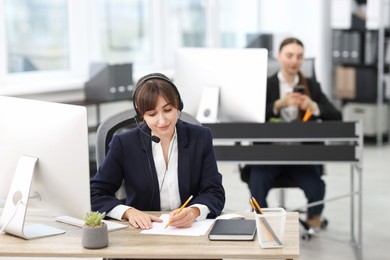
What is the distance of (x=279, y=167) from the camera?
4223mm

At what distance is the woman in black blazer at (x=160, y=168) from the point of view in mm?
2605

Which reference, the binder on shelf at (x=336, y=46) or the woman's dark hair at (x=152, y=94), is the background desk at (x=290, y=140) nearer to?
the woman's dark hair at (x=152, y=94)

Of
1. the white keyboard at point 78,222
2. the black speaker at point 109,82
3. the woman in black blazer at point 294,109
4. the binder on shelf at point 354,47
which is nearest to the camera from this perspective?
the white keyboard at point 78,222

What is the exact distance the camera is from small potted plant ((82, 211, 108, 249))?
2.21m

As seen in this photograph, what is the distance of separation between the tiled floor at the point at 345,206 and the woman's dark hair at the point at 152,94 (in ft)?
6.00

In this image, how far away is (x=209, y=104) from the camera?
3799 millimetres

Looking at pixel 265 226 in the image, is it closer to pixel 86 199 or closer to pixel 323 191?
pixel 86 199

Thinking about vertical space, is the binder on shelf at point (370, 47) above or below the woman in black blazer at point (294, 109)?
above

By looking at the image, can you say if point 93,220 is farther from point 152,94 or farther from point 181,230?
point 152,94

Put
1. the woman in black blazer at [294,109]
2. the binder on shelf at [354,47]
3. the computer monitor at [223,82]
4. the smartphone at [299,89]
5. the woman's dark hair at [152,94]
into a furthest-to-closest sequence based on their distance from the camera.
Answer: the binder on shelf at [354,47], the smartphone at [299,89], the woman in black blazer at [294,109], the computer monitor at [223,82], the woman's dark hair at [152,94]

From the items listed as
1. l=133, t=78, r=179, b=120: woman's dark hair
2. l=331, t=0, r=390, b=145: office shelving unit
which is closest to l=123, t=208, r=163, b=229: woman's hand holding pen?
l=133, t=78, r=179, b=120: woman's dark hair

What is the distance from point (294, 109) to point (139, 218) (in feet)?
6.50

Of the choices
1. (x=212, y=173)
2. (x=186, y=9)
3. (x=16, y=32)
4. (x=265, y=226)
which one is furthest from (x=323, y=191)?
(x=186, y=9)

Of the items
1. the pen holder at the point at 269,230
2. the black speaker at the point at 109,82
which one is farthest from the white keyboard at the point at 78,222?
the black speaker at the point at 109,82
